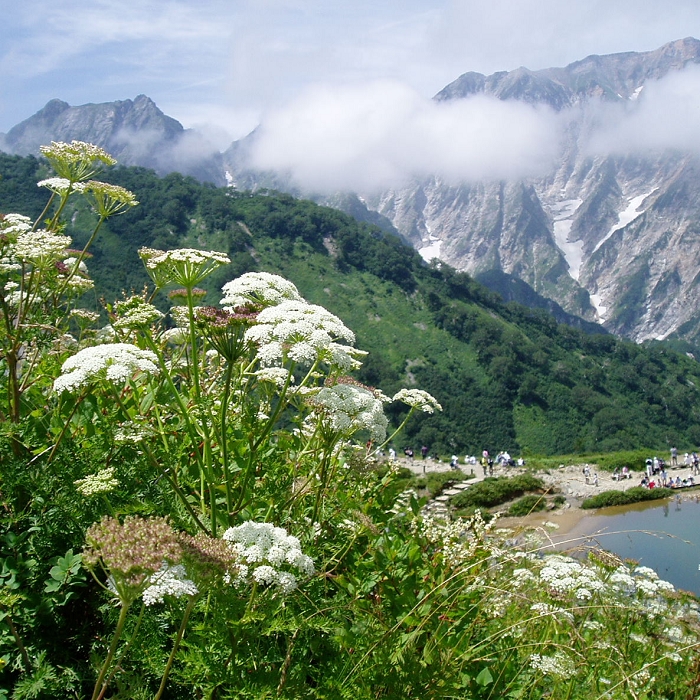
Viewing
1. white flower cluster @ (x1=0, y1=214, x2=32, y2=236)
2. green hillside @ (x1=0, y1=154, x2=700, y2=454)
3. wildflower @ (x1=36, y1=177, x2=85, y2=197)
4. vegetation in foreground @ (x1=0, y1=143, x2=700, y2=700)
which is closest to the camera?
vegetation in foreground @ (x1=0, y1=143, x2=700, y2=700)

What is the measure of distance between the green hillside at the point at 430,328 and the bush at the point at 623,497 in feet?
217

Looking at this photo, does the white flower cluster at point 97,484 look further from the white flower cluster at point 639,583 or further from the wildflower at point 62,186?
the white flower cluster at point 639,583

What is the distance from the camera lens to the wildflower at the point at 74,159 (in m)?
5.37

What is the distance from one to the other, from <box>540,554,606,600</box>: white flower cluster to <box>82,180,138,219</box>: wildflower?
185 inches

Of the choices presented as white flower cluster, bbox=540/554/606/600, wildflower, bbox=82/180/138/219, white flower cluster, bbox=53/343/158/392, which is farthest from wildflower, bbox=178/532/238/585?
wildflower, bbox=82/180/138/219

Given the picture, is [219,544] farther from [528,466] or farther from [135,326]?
[528,466]

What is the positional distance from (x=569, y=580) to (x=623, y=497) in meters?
46.2

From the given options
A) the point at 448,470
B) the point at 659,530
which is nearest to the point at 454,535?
the point at 659,530

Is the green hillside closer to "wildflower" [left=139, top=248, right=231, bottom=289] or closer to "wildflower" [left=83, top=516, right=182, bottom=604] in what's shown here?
"wildflower" [left=139, top=248, right=231, bottom=289]

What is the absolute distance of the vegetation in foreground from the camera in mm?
2609

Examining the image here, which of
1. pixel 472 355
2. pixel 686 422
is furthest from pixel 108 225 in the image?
pixel 686 422

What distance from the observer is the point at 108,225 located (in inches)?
A: 5886

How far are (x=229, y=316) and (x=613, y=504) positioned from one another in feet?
156

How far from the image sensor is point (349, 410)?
12.9ft
